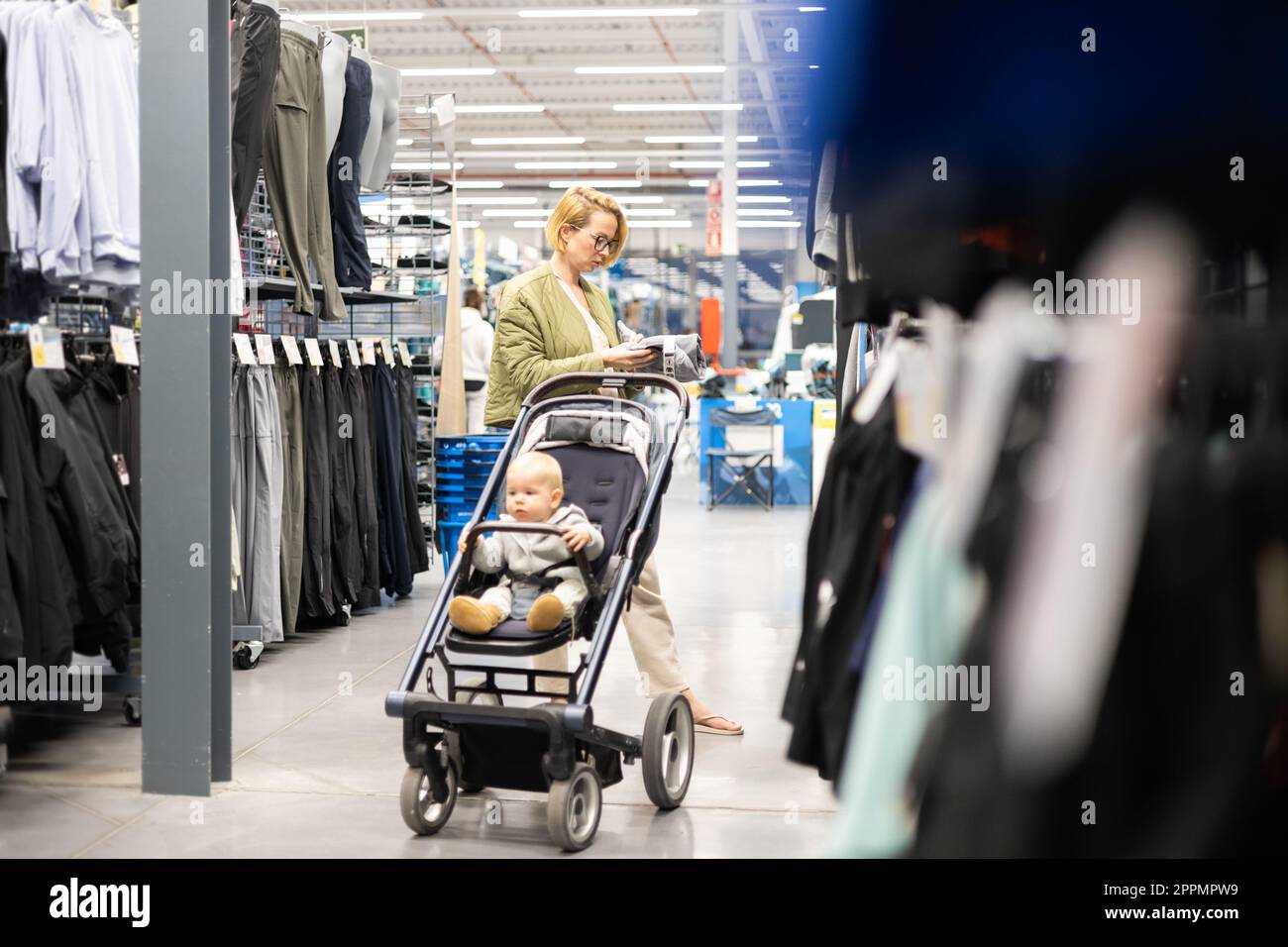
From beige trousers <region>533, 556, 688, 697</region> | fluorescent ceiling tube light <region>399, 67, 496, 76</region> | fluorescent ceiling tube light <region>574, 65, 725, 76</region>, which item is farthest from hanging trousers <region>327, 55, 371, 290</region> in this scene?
fluorescent ceiling tube light <region>399, 67, 496, 76</region>

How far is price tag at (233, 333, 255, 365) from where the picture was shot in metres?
5.01

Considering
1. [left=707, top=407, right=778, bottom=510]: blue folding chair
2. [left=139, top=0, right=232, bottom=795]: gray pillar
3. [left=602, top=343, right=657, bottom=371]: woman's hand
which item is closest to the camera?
[left=139, top=0, right=232, bottom=795]: gray pillar

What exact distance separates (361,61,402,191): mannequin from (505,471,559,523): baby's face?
131 inches

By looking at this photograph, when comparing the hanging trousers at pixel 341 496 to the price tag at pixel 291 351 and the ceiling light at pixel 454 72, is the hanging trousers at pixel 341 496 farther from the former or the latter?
the ceiling light at pixel 454 72

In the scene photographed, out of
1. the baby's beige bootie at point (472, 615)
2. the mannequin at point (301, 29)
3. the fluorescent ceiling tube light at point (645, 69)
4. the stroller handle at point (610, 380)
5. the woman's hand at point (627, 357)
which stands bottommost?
the baby's beige bootie at point (472, 615)

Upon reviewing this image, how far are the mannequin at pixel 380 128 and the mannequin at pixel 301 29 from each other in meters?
0.52

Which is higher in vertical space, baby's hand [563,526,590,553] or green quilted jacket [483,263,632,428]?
green quilted jacket [483,263,632,428]

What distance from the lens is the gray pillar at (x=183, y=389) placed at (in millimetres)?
3342

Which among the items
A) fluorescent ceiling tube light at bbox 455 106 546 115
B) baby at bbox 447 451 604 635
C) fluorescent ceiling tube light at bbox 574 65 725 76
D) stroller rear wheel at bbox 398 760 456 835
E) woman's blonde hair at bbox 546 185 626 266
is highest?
fluorescent ceiling tube light at bbox 455 106 546 115

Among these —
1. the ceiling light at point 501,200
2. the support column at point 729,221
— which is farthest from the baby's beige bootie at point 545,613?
the ceiling light at point 501,200

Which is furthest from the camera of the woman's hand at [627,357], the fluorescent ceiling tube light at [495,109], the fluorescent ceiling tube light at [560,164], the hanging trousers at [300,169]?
the fluorescent ceiling tube light at [560,164]

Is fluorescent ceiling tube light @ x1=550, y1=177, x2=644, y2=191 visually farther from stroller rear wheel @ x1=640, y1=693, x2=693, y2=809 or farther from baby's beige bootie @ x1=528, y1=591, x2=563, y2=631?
baby's beige bootie @ x1=528, y1=591, x2=563, y2=631

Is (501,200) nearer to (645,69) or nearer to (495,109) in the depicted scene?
(495,109)
